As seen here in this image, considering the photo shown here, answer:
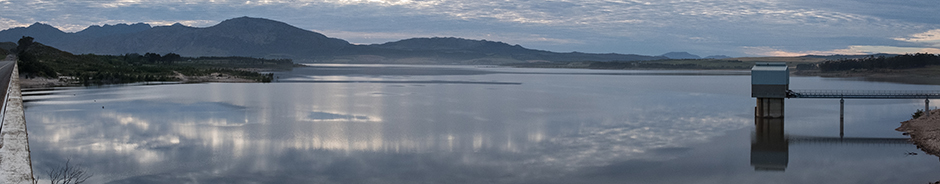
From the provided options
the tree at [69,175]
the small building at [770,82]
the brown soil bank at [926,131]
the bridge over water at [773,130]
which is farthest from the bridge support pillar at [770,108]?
the tree at [69,175]

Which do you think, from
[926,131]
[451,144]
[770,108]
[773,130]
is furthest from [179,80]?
[926,131]

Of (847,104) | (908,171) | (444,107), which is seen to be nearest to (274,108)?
(444,107)

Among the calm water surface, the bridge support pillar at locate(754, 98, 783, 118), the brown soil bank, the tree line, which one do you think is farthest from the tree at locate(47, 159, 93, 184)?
the tree line

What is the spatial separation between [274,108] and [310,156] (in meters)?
17.0

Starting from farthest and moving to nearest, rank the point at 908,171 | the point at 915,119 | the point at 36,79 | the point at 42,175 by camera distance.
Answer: the point at 36,79, the point at 915,119, the point at 908,171, the point at 42,175

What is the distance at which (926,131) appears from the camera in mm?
25312

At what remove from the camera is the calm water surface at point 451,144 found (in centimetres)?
1747

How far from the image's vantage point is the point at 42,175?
659 inches

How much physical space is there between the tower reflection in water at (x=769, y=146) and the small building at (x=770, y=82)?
1.17 metres

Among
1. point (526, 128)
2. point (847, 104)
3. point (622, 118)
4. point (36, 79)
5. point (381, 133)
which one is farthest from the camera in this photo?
point (36, 79)

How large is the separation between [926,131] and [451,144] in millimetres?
17403

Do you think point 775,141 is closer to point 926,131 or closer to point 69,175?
point 926,131

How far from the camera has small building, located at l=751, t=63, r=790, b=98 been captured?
94.6 feet

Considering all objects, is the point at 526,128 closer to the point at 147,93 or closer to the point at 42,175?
the point at 42,175
